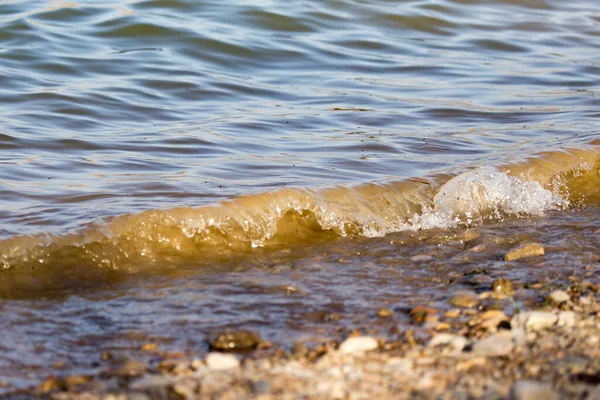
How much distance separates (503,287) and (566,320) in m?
0.60

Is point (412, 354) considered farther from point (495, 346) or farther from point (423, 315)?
point (423, 315)

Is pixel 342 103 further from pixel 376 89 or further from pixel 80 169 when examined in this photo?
pixel 80 169

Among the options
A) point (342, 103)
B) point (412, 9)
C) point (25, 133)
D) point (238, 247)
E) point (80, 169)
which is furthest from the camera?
point (412, 9)

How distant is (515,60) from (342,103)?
349 centimetres

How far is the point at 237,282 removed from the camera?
4387mm

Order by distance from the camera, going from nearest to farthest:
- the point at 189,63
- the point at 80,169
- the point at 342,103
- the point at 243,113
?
1. the point at 80,169
2. the point at 243,113
3. the point at 342,103
4. the point at 189,63

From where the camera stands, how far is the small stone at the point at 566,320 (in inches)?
140

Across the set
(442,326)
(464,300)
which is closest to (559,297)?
(464,300)

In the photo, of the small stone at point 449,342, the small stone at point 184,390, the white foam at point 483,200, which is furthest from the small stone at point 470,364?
the white foam at point 483,200

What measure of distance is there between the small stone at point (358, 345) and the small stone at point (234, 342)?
0.34m

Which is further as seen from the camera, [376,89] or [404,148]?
[376,89]

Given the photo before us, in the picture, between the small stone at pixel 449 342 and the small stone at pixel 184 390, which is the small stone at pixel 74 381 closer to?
the small stone at pixel 184 390

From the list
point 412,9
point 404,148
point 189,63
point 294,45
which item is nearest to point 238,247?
point 404,148

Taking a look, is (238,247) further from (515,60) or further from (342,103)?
(515,60)
